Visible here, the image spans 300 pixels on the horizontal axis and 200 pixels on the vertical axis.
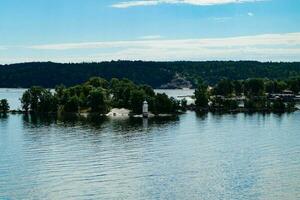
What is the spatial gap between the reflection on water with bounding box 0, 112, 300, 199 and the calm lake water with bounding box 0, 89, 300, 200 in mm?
70

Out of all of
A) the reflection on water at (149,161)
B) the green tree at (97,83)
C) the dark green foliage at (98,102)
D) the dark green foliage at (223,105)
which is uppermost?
the green tree at (97,83)

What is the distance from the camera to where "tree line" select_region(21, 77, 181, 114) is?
392 ft

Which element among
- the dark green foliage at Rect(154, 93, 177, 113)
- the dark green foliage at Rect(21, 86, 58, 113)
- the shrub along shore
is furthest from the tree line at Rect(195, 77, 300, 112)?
the dark green foliage at Rect(21, 86, 58, 113)

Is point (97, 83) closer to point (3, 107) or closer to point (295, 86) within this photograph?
point (3, 107)

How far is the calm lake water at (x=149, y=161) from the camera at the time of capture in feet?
146

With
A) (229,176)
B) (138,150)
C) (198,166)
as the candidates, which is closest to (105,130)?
(138,150)

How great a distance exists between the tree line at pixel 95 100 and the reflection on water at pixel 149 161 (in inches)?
868

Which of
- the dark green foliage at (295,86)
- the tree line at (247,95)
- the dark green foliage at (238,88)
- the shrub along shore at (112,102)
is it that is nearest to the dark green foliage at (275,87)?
the tree line at (247,95)

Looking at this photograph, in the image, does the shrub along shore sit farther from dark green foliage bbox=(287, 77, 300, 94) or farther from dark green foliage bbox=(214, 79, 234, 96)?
dark green foliage bbox=(287, 77, 300, 94)

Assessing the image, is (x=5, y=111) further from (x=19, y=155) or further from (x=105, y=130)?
(x=19, y=155)

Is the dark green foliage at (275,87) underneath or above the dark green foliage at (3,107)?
above

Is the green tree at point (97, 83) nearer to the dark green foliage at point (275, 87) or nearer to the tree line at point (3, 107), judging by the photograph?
the tree line at point (3, 107)

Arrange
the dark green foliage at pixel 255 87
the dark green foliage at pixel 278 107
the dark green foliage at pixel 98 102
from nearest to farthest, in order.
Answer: the dark green foliage at pixel 98 102, the dark green foliage at pixel 278 107, the dark green foliage at pixel 255 87

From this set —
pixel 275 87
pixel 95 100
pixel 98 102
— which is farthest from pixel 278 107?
pixel 275 87
